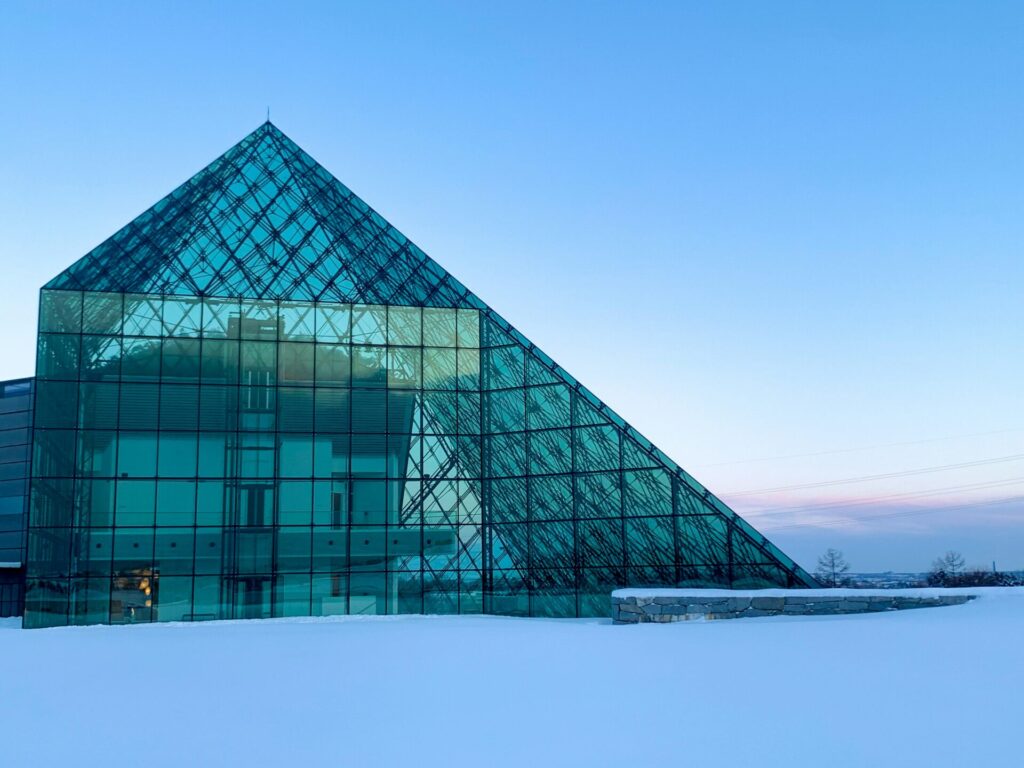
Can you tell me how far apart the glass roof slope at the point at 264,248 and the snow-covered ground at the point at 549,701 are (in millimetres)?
16691

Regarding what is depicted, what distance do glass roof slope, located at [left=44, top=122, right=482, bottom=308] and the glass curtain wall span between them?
0.65 metres

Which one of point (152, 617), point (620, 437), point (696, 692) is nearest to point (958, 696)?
point (696, 692)

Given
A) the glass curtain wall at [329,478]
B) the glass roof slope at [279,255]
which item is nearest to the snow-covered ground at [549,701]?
the glass curtain wall at [329,478]

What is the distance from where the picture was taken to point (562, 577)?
99.6ft

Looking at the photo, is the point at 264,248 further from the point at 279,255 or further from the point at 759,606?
the point at 759,606

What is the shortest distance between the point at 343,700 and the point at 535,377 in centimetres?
2064

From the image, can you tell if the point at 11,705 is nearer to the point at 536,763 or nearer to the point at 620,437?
the point at 536,763

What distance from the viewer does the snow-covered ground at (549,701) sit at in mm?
9000

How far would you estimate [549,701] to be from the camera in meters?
11.1

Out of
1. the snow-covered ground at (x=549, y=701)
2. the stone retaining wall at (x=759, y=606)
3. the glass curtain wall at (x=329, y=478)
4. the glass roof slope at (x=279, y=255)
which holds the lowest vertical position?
the snow-covered ground at (x=549, y=701)

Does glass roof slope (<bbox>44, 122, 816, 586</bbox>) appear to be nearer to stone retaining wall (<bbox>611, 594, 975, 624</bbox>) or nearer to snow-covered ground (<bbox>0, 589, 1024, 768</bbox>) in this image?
stone retaining wall (<bbox>611, 594, 975, 624</bbox>)

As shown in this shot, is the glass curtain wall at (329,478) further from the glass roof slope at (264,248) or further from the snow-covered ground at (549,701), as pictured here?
the snow-covered ground at (549,701)

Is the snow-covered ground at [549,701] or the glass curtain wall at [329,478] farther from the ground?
the glass curtain wall at [329,478]

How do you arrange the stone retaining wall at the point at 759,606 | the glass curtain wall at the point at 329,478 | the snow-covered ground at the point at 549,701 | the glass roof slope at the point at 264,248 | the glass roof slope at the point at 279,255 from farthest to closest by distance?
the glass roof slope at the point at 264,248 < the glass roof slope at the point at 279,255 < the glass curtain wall at the point at 329,478 < the stone retaining wall at the point at 759,606 < the snow-covered ground at the point at 549,701
